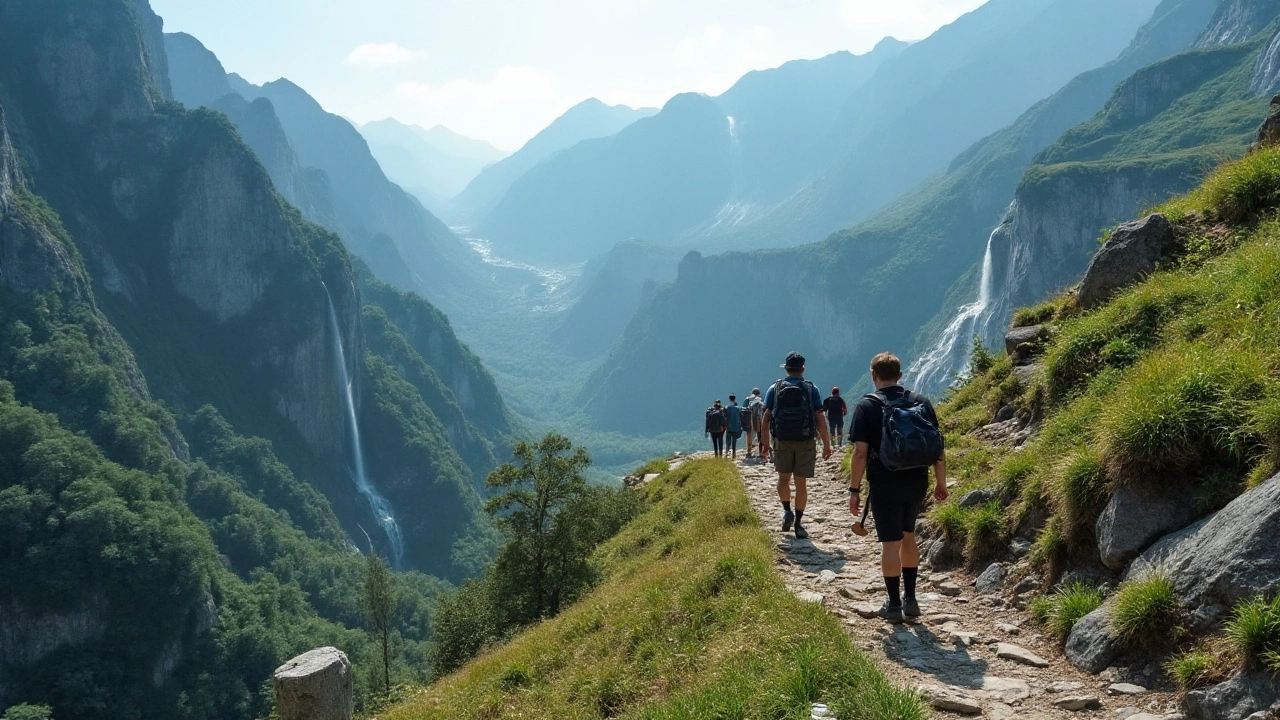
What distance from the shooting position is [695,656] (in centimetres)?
706

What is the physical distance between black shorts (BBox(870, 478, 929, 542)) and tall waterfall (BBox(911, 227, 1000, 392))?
403 ft

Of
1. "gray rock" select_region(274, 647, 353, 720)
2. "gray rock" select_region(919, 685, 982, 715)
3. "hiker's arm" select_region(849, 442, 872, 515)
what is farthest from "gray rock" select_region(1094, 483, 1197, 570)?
"gray rock" select_region(274, 647, 353, 720)

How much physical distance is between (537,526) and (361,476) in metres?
190

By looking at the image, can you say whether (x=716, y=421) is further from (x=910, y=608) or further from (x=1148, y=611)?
(x=1148, y=611)

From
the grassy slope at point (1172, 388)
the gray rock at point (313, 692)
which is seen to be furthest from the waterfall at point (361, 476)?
the grassy slope at point (1172, 388)

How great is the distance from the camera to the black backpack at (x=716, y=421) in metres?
25.1

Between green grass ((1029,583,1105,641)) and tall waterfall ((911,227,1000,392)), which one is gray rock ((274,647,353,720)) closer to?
green grass ((1029,583,1105,641))

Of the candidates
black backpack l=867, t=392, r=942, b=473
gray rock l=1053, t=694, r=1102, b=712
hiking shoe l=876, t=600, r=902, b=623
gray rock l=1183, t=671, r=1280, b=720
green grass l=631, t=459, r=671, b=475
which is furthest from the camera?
green grass l=631, t=459, r=671, b=475

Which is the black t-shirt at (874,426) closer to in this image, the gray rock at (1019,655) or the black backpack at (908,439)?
the black backpack at (908,439)

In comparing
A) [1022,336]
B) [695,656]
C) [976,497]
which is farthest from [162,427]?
[976,497]

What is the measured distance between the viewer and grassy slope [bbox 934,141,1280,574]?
607cm

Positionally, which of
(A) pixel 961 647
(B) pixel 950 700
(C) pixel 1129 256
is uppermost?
(C) pixel 1129 256

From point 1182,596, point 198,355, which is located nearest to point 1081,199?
point 1182,596

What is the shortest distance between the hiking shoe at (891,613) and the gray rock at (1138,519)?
194 centimetres
